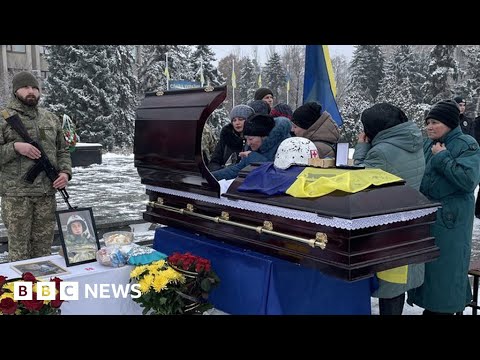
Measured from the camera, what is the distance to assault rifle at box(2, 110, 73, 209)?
346 cm

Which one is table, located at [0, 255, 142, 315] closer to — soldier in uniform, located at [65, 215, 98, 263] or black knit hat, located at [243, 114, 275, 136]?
soldier in uniform, located at [65, 215, 98, 263]

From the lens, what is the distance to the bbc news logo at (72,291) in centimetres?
227

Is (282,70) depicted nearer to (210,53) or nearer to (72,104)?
(210,53)

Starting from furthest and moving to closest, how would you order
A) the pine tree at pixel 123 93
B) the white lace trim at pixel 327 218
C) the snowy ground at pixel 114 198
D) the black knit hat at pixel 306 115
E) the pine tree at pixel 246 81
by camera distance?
the pine tree at pixel 246 81 < the pine tree at pixel 123 93 < the snowy ground at pixel 114 198 < the black knit hat at pixel 306 115 < the white lace trim at pixel 327 218

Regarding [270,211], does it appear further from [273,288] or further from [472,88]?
[472,88]

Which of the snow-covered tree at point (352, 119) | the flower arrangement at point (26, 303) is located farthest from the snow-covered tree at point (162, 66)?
the flower arrangement at point (26, 303)

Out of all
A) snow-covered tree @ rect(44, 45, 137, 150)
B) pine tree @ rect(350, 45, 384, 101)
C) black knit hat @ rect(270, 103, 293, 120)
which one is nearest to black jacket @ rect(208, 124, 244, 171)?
black knit hat @ rect(270, 103, 293, 120)

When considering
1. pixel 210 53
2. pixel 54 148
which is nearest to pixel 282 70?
pixel 210 53

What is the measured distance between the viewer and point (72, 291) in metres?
2.45

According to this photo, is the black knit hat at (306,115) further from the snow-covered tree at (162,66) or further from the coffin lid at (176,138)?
the snow-covered tree at (162,66)

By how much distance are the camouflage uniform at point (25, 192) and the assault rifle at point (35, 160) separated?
0.04 meters


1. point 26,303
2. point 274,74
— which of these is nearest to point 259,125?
point 26,303

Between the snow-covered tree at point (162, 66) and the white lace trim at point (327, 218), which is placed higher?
the snow-covered tree at point (162, 66)

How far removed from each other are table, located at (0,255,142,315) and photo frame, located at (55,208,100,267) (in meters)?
0.05
